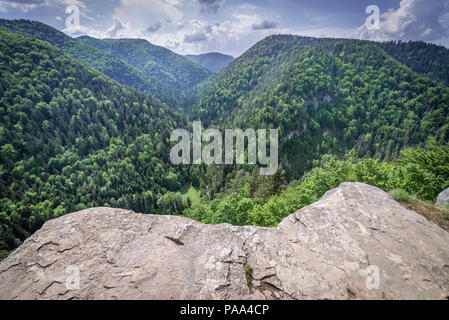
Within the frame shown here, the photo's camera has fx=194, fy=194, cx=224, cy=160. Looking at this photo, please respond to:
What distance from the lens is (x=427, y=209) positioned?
35.9ft

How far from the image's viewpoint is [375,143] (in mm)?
161250

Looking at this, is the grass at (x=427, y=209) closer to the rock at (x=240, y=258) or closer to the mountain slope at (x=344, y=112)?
the rock at (x=240, y=258)

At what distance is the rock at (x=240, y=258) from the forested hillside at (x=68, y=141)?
92122 mm

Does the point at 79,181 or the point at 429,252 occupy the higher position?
the point at 429,252

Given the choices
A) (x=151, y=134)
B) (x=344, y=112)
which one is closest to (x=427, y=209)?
(x=151, y=134)

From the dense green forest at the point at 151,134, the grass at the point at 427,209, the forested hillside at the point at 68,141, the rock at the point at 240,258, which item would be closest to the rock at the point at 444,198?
the grass at the point at 427,209

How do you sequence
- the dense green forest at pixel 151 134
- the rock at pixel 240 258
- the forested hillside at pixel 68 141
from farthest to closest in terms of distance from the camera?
the forested hillside at pixel 68 141, the dense green forest at pixel 151 134, the rock at pixel 240 258

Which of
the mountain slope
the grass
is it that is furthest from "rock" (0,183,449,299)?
the mountain slope

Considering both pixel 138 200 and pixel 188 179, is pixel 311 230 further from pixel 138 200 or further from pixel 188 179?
pixel 188 179

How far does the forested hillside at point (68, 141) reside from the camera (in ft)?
306

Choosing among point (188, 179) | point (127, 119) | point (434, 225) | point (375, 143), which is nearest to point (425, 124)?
point (375, 143)

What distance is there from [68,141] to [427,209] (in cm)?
16582

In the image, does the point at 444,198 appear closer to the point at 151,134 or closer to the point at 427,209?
the point at 427,209
